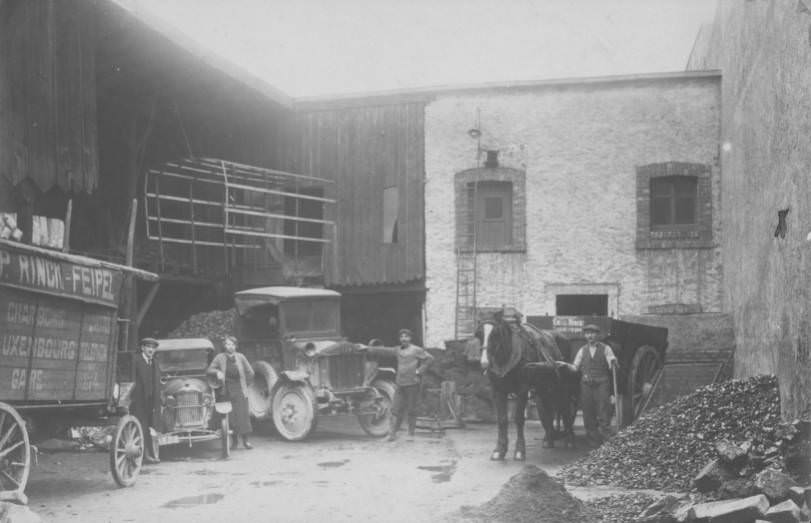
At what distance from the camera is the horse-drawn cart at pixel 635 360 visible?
12469 millimetres

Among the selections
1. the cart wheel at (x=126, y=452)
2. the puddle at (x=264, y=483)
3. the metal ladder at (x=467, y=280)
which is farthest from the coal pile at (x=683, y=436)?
the metal ladder at (x=467, y=280)

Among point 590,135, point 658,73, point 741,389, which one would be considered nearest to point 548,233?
point 590,135

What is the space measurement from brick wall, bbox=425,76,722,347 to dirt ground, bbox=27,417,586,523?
5809 millimetres

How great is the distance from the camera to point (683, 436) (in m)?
9.16

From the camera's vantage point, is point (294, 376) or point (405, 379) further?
point (405, 379)

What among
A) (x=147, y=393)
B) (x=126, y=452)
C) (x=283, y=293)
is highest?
(x=283, y=293)

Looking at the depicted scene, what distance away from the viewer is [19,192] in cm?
1156

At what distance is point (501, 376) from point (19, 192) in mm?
7077

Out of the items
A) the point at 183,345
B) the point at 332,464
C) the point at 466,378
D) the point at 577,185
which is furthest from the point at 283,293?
the point at 577,185

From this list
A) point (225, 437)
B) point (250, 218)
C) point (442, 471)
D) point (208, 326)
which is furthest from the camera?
point (250, 218)

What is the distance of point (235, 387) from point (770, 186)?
7.97m

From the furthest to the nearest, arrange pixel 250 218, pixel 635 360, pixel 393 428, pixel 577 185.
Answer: pixel 250 218
pixel 577 185
pixel 393 428
pixel 635 360

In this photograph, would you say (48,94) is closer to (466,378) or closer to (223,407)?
(223,407)

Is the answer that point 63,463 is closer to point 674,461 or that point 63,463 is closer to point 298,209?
point 674,461
